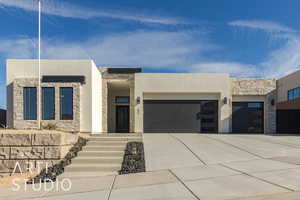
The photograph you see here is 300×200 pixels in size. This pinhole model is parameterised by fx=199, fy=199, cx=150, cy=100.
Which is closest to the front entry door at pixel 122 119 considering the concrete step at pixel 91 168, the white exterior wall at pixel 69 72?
the white exterior wall at pixel 69 72

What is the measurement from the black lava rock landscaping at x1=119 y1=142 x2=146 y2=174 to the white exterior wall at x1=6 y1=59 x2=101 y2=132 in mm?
4097

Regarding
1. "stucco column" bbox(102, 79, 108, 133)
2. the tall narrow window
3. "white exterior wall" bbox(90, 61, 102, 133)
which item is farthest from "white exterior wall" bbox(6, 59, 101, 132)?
"stucco column" bbox(102, 79, 108, 133)

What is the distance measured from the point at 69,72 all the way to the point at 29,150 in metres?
6.02

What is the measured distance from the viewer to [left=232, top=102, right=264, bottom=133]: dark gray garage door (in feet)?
47.9

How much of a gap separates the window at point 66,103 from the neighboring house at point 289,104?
15.5 metres

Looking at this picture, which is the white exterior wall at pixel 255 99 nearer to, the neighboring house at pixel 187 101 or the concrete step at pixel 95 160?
the neighboring house at pixel 187 101

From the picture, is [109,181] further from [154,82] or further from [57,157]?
[154,82]

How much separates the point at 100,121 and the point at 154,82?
180 inches

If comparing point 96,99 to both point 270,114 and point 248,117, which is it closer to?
point 248,117

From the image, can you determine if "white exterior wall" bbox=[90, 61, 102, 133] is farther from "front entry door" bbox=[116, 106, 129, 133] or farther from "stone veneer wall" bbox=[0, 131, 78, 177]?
"stone veneer wall" bbox=[0, 131, 78, 177]

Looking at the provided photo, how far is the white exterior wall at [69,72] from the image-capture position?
11.3m

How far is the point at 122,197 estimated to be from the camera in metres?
3.91

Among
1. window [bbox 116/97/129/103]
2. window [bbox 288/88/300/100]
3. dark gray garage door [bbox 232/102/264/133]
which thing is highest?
window [bbox 288/88/300/100]

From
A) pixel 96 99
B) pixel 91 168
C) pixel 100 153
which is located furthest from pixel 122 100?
pixel 91 168
